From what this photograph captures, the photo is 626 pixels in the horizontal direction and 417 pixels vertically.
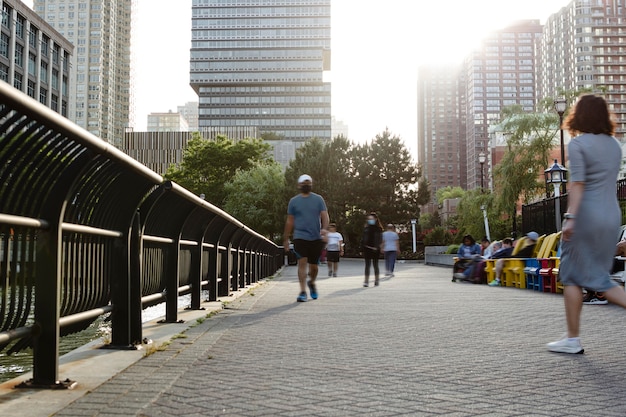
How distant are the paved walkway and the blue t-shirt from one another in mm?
3177

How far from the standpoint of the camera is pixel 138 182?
5.22m

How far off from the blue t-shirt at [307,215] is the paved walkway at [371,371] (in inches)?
125

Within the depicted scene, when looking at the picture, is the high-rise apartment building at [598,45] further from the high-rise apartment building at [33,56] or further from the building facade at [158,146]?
the high-rise apartment building at [33,56]

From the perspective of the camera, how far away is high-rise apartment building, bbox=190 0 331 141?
173m

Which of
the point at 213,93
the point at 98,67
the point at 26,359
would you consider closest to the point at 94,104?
the point at 98,67

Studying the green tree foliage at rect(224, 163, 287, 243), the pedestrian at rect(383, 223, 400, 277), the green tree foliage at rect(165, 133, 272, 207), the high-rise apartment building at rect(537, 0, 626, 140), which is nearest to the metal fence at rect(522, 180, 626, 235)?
the pedestrian at rect(383, 223, 400, 277)

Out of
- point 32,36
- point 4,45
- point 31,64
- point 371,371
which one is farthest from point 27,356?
point 31,64

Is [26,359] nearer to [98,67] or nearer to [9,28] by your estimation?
[9,28]

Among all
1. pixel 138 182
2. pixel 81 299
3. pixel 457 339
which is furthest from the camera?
pixel 457 339

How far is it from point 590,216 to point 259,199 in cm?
6233

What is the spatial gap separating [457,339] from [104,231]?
322cm

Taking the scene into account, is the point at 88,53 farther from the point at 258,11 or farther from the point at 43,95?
the point at 43,95

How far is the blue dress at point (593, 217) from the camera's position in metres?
5.39

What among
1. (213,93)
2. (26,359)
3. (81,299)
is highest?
(213,93)
